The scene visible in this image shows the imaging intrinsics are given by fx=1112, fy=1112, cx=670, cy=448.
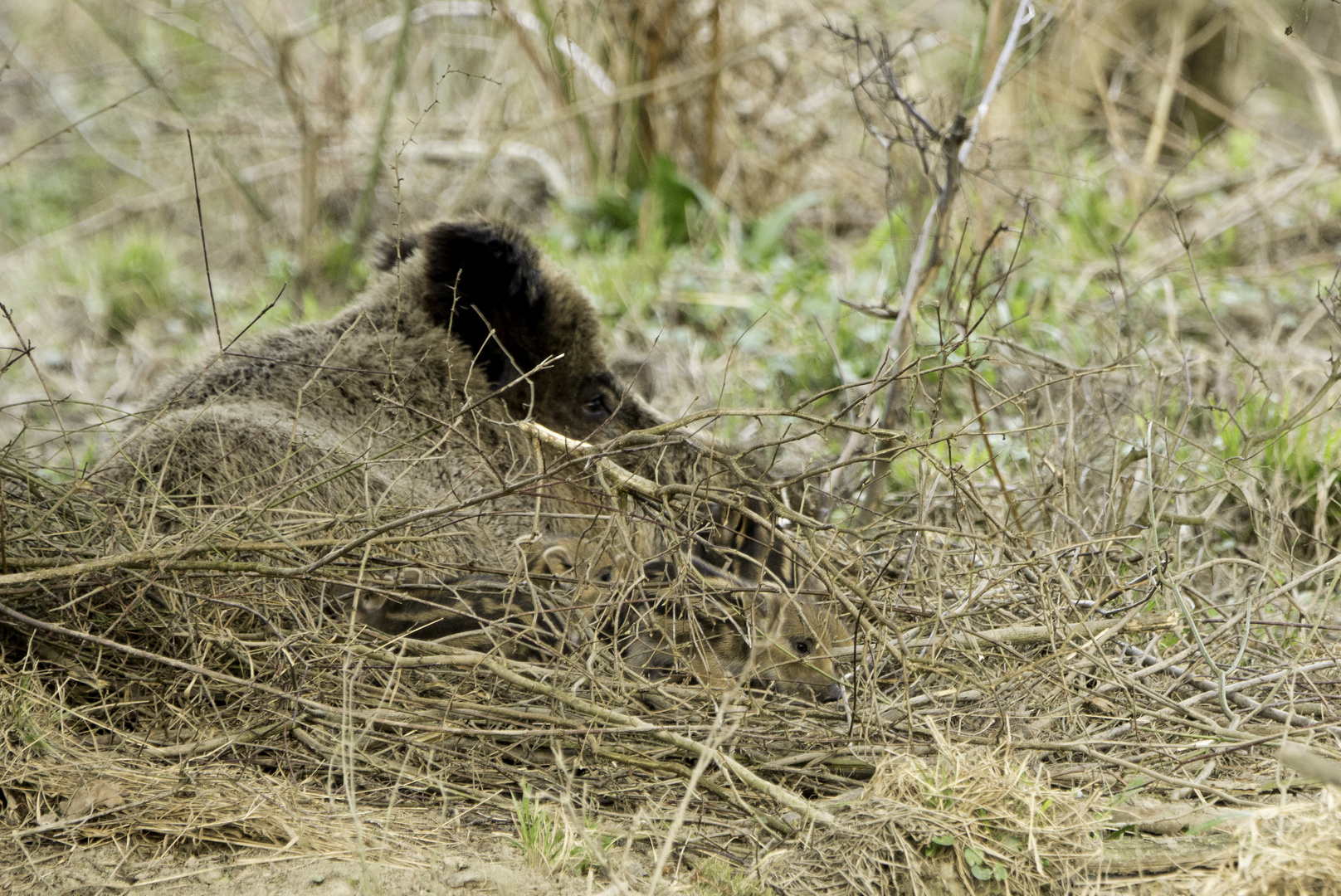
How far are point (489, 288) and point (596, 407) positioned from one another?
30.0 inches

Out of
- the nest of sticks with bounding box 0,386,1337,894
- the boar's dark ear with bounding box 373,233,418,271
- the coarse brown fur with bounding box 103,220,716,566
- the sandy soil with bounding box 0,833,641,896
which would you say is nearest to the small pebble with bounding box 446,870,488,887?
the sandy soil with bounding box 0,833,641,896

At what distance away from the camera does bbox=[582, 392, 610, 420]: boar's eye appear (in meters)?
5.21

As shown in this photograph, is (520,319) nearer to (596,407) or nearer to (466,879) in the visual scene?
(596,407)

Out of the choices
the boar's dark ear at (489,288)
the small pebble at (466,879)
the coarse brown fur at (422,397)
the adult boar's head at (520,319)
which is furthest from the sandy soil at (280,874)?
the boar's dark ear at (489,288)

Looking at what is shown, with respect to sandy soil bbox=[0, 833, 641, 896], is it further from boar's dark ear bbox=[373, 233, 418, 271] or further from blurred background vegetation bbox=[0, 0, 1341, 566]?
boar's dark ear bbox=[373, 233, 418, 271]

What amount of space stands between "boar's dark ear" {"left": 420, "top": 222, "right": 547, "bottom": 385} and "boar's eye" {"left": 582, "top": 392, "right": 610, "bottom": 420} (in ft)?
1.17

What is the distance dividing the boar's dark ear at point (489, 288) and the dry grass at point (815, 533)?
68 cm

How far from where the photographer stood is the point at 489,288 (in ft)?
16.0

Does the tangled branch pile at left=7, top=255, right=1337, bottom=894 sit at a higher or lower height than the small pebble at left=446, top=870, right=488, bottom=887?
higher

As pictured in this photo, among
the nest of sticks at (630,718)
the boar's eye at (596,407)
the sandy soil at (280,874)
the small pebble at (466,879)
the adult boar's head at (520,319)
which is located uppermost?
the adult boar's head at (520,319)

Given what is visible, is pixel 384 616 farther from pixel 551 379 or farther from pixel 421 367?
pixel 551 379

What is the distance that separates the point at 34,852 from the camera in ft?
9.55

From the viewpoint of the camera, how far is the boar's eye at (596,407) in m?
5.21

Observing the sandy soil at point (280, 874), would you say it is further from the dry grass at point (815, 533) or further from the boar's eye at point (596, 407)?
the boar's eye at point (596, 407)
